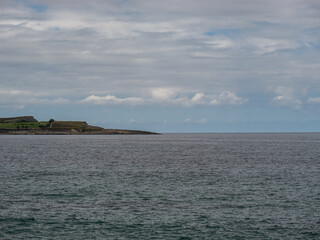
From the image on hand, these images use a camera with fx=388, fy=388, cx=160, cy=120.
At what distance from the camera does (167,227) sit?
3509 cm

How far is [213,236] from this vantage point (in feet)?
108

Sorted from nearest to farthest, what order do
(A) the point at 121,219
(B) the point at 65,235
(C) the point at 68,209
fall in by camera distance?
(B) the point at 65,235, (A) the point at 121,219, (C) the point at 68,209

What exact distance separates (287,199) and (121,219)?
21.9m

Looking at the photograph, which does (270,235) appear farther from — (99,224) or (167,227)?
(99,224)

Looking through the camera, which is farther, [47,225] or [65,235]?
[47,225]

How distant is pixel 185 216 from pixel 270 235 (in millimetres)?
9090

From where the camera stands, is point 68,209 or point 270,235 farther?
point 68,209

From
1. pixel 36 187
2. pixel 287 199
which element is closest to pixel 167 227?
pixel 287 199

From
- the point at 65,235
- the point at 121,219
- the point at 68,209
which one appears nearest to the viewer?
the point at 65,235

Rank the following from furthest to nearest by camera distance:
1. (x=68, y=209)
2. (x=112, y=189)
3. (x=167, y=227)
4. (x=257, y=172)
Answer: (x=257, y=172), (x=112, y=189), (x=68, y=209), (x=167, y=227)

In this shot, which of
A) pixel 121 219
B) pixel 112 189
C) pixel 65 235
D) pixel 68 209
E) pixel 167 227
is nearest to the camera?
pixel 65 235

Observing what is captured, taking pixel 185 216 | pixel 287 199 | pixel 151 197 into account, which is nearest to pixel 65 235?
pixel 185 216

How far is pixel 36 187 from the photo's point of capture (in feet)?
180

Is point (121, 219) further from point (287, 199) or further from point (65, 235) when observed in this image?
point (287, 199)
